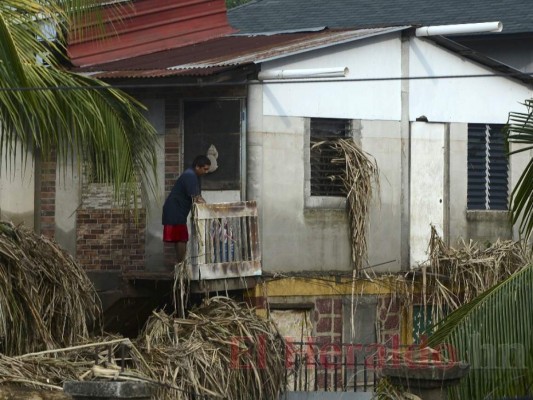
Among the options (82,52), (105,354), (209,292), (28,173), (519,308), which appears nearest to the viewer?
(519,308)

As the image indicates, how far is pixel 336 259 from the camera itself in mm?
18672

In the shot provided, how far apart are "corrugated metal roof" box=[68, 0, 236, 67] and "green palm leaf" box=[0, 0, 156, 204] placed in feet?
17.3

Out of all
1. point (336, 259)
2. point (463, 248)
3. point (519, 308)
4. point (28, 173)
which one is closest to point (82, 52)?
point (28, 173)

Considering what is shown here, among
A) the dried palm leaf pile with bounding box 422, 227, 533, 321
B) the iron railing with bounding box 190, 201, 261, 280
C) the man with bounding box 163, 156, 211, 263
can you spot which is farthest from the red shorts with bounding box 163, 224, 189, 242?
the dried palm leaf pile with bounding box 422, 227, 533, 321

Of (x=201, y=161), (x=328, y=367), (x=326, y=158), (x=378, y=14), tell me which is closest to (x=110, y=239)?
(x=201, y=161)

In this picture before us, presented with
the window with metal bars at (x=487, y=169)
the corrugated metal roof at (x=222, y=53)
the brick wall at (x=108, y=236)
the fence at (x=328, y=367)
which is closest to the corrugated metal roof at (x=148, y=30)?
the corrugated metal roof at (x=222, y=53)

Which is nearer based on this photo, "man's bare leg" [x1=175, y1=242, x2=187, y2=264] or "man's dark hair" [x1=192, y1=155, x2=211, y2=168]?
"man's dark hair" [x1=192, y1=155, x2=211, y2=168]

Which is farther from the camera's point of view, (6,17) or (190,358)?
(190,358)

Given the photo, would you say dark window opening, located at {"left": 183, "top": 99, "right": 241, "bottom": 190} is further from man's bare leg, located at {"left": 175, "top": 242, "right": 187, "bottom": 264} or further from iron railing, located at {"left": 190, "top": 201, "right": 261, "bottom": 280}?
man's bare leg, located at {"left": 175, "top": 242, "right": 187, "bottom": 264}

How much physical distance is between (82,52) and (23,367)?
26.2ft

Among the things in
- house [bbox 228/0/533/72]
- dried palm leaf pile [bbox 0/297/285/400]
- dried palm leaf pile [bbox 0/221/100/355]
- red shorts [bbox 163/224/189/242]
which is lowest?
dried palm leaf pile [bbox 0/297/285/400]

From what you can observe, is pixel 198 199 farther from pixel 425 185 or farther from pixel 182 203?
pixel 425 185

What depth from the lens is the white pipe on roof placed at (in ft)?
54.5

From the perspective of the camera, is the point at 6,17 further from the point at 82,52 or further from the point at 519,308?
the point at 82,52
